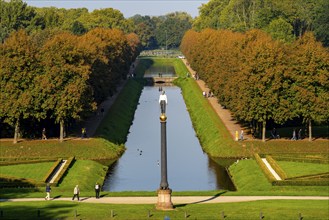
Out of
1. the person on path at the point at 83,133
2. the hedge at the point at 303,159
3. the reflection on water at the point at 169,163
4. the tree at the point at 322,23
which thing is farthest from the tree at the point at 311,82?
the tree at the point at 322,23

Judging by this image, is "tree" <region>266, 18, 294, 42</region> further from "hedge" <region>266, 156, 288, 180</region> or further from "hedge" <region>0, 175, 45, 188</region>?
"hedge" <region>0, 175, 45, 188</region>

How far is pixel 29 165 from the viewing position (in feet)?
256

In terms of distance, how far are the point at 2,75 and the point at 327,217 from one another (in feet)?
161

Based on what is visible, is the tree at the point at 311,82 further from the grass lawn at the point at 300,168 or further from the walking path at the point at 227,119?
the grass lawn at the point at 300,168

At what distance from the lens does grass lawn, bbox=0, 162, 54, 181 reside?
72625 millimetres

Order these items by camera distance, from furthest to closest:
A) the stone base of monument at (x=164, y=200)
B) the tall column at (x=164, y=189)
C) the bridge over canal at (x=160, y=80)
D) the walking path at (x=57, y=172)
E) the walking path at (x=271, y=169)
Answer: the bridge over canal at (x=160, y=80) → the walking path at (x=57, y=172) → the walking path at (x=271, y=169) → the stone base of monument at (x=164, y=200) → the tall column at (x=164, y=189)

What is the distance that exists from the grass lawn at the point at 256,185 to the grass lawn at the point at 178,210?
5.03 metres

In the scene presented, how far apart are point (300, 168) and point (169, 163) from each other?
56.0 ft

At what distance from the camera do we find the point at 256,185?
226 ft

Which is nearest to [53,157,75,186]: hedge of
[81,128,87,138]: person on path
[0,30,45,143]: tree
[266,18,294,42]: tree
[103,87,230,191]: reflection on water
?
[103,87,230,191]: reflection on water

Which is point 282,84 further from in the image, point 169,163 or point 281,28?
point 281,28

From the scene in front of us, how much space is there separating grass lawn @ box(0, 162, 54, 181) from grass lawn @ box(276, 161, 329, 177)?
904 inches

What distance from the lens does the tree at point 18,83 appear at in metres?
87.6

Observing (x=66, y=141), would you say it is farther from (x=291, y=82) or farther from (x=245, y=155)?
(x=291, y=82)
